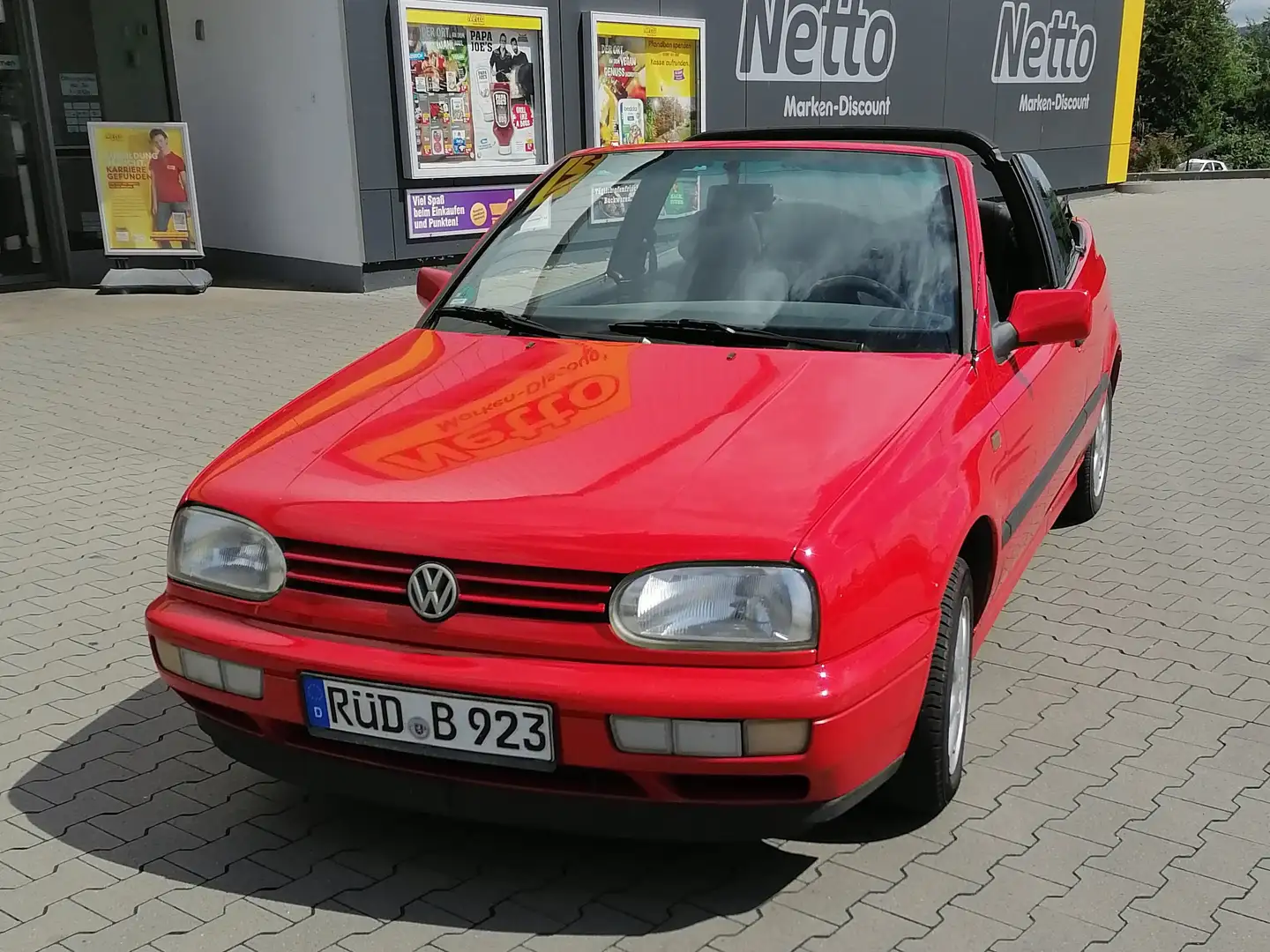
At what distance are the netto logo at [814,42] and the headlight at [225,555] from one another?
1350 centimetres

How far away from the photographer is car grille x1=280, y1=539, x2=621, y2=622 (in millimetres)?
2629

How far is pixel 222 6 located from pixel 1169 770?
11.2m

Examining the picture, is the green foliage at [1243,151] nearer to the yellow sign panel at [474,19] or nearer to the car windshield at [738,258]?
the yellow sign panel at [474,19]

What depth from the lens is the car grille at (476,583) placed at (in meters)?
2.63

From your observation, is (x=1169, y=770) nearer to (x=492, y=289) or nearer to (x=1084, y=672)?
(x=1084, y=672)

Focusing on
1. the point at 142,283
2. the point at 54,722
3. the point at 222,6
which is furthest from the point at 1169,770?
the point at 222,6

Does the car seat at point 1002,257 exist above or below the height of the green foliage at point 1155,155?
above

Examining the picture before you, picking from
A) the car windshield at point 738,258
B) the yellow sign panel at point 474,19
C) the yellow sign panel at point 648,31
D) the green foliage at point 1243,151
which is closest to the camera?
the car windshield at point 738,258

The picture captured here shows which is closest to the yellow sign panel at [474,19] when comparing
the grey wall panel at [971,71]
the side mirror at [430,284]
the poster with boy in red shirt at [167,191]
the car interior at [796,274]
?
the poster with boy in red shirt at [167,191]

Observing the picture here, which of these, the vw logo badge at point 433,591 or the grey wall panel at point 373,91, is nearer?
the vw logo badge at point 433,591

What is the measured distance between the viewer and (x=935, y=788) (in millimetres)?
3162

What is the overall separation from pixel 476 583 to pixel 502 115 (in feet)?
34.9

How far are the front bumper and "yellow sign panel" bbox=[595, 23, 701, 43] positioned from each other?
1142 centimetres

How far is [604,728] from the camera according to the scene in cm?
259
